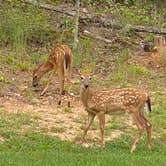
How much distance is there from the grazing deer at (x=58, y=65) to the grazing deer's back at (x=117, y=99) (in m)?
2.93

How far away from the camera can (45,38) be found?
63.4 feet

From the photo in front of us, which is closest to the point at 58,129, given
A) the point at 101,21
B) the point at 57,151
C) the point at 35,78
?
the point at 57,151

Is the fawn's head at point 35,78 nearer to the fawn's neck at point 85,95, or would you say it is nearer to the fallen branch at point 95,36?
the fawn's neck at point 85,95

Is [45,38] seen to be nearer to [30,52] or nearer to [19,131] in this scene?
[30,52]

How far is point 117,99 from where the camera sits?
12.1 meters

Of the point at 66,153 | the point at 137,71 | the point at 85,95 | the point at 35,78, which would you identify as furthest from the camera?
the point at 137,71

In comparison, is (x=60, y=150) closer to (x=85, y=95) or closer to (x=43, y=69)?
(x=85, y=95)

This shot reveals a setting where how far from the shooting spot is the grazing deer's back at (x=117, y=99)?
1197 cm

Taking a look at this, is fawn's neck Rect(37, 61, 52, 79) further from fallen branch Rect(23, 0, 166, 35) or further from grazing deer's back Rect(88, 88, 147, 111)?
fallen branch Rect(23, 0, 166, 35)

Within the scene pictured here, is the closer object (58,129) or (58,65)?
(58,129)

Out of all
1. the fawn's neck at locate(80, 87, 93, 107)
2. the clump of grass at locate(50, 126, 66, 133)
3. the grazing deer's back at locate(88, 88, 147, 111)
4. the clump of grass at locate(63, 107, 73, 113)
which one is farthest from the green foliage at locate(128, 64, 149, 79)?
the grazing deer's back at locate(88, 88, 147, 111)

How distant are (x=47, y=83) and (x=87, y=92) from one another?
3659mm

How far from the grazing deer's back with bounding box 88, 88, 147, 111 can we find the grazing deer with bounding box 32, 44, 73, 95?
2.93m

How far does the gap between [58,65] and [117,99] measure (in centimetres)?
373
